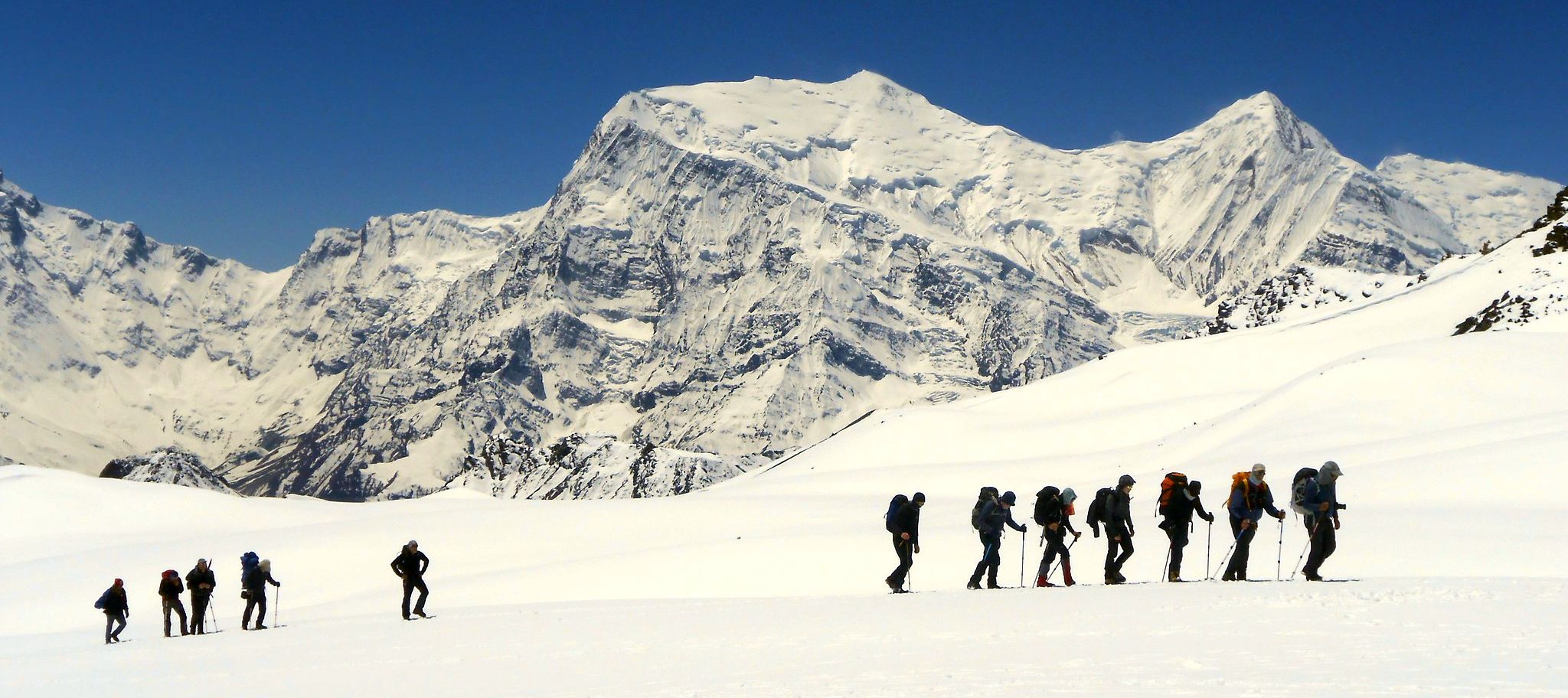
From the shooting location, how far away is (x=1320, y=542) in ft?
64.1

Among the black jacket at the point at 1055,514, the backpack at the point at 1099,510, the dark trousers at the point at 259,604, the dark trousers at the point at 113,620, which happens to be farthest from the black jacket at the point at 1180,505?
the dark trousers at the point at 113,620

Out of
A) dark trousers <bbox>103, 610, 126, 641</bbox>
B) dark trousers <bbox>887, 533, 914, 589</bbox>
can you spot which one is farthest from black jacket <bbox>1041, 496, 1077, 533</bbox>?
dark trousers <bbox>103, 610, 126, 641</bbox>

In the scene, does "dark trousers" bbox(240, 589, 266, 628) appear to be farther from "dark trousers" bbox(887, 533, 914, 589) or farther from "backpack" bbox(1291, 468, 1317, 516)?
"backpack" bbox(1291, 468, 1317, 516)

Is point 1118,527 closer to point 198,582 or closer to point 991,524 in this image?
point 991,524

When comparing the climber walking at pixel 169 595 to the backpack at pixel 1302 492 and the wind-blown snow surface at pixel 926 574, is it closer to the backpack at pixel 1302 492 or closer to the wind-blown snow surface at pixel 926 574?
the wind-blown snow surface at pixel 926 574

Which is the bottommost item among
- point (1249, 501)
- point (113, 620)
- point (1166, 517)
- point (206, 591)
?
point (113, 620)

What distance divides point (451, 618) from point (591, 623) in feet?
13.6

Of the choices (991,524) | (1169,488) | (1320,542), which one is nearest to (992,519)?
(991,524)

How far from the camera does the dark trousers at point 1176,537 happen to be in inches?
823

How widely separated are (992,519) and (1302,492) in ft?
16.1

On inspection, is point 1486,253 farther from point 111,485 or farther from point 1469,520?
point 111,485

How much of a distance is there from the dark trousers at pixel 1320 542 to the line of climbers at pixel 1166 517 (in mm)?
11

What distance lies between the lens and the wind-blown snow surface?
14.0 metres

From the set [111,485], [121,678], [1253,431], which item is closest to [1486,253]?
[1253,431]
